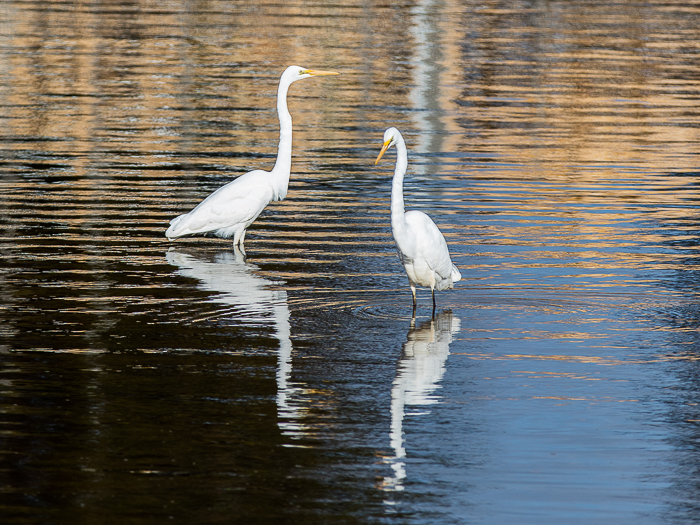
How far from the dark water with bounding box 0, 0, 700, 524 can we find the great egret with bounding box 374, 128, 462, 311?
0.38 m

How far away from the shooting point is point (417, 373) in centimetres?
803

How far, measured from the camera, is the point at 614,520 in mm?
5883

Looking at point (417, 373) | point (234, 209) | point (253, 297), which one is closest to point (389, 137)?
point (253, 297)

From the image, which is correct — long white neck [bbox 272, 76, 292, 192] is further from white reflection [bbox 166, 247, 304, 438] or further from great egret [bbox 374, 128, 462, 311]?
great egret [bbox 374, 128, 462, 311]

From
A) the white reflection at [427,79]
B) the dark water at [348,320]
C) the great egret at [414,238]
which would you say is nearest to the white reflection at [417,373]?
the dark water at [348,320]

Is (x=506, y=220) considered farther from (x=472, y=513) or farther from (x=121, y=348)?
(x=472, y=513)

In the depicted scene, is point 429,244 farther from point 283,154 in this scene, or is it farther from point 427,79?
point 427,79

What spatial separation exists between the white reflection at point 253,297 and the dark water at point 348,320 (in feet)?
0.10

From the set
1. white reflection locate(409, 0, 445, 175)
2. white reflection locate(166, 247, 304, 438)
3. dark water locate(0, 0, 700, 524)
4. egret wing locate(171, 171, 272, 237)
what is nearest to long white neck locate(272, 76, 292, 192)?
egret wing locate(171, 171, 272, 237)

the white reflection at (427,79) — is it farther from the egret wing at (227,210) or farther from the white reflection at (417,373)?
the white reflection at (417,373)

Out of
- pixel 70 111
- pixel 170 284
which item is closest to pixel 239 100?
pixel 70 111

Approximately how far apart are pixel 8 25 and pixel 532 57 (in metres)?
15.4

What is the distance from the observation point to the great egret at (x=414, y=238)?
9172 mm

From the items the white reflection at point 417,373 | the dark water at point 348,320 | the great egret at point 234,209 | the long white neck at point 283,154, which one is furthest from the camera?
the long white neck at point 283,154
